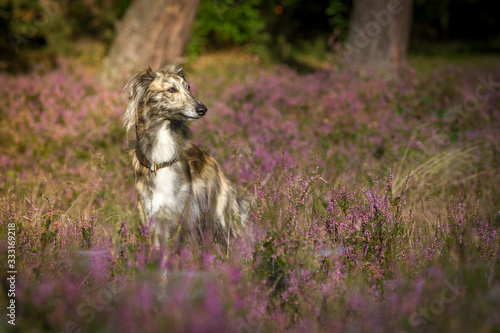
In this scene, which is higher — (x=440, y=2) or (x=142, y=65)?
(x=440, y=2)

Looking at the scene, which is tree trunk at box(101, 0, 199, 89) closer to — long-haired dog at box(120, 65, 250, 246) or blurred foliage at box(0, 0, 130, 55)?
blurred foliage at box(0, 0, 130, 55)

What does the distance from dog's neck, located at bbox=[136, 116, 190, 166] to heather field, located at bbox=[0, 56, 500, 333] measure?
69 centimetres

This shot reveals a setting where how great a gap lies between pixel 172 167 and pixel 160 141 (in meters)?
0.30

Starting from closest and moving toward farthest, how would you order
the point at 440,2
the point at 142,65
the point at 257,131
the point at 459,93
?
the point at 257,131 → the point at 459,93 → the point at 142,65 → the point at 440,2

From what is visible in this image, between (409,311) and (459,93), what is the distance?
7981 mm

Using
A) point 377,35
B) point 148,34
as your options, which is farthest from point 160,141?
point 377,35

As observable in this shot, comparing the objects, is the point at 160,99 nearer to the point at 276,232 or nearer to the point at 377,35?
the point at 276,232

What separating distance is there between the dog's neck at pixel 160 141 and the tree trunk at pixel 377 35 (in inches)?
286

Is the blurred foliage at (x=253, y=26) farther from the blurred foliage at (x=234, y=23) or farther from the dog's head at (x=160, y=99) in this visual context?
the dog's head at (x=160, y=99)

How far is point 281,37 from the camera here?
1916 cm

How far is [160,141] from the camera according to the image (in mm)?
3949

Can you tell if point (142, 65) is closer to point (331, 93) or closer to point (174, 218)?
point (331, 93)

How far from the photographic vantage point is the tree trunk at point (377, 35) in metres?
10.4

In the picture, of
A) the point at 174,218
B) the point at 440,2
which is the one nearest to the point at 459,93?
the point at 174,218
